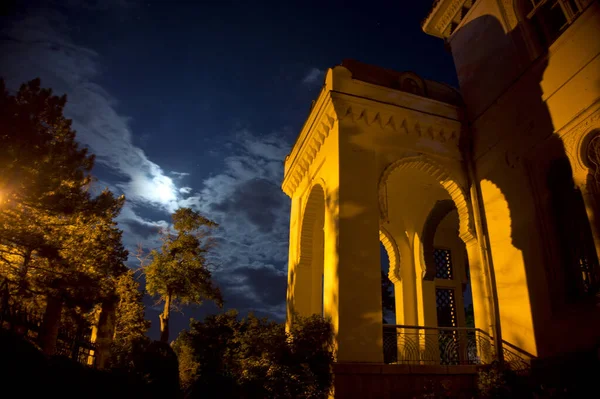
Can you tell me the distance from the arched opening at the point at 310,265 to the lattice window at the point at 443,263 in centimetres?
464

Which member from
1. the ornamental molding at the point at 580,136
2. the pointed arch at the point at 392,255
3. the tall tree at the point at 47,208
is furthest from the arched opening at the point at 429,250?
the tall tree at the point at 47,208

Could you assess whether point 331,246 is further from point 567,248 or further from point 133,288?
point 133,288

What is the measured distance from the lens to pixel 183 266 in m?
21.3

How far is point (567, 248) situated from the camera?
7984 millimetres

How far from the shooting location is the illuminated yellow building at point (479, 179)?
7797 millimetres

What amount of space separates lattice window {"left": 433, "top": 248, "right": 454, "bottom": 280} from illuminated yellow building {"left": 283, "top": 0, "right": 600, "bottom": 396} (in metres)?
0.45

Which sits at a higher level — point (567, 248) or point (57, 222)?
point (57, 222)

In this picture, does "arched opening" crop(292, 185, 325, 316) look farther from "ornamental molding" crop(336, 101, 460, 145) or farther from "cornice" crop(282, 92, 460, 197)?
"ornamental molding" crop(336, 101, 460, 145)

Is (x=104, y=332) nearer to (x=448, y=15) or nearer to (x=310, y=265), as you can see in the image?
(x=310, y=265)

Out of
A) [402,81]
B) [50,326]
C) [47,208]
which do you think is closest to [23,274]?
[50,326]

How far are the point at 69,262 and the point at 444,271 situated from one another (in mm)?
12759

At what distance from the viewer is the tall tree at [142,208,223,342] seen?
68.6ft

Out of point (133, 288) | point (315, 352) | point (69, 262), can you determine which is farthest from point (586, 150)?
point (133, 288)

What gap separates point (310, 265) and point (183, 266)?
11.3 meters
